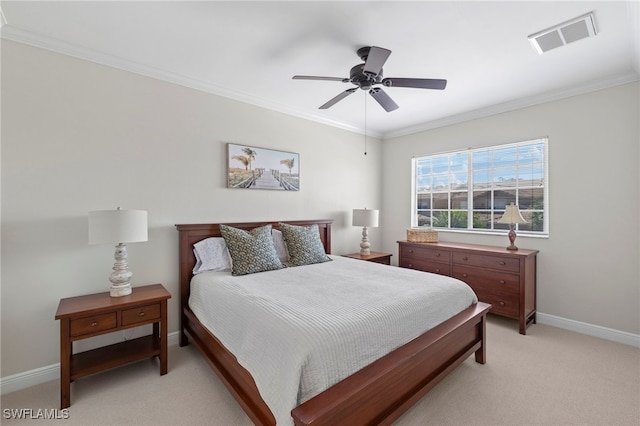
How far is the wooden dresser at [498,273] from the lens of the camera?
317 centimetres

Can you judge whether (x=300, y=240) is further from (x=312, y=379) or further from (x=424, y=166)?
(x=424, y=166)

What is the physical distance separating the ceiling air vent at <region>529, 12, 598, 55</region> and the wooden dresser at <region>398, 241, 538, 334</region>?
203 centimetres

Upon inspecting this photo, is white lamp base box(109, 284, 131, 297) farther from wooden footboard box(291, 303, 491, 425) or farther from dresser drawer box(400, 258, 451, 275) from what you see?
dresser drawer box(400, 258, 451, 275)

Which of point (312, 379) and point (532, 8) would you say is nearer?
point (312, 379)

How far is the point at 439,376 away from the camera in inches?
80.7

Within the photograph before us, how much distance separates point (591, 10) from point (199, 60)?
2990 millimetres

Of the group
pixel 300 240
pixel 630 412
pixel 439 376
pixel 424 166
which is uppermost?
pixel 424 166

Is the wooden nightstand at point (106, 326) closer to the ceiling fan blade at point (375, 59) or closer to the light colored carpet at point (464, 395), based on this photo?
the light colored carpet at point (464, 395)

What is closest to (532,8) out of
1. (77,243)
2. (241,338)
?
(241,338)

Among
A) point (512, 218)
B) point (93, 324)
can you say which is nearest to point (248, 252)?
point (93, 324)

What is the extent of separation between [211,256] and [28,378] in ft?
Answer: 5.16

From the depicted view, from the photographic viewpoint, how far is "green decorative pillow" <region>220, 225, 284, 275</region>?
2736mm

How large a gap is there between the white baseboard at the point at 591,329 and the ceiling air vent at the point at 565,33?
281 centimetres

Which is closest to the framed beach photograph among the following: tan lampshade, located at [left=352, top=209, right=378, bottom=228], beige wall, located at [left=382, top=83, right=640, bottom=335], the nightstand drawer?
tan lampshade, located at [left=352, top=209, right=378, bottom=228]
